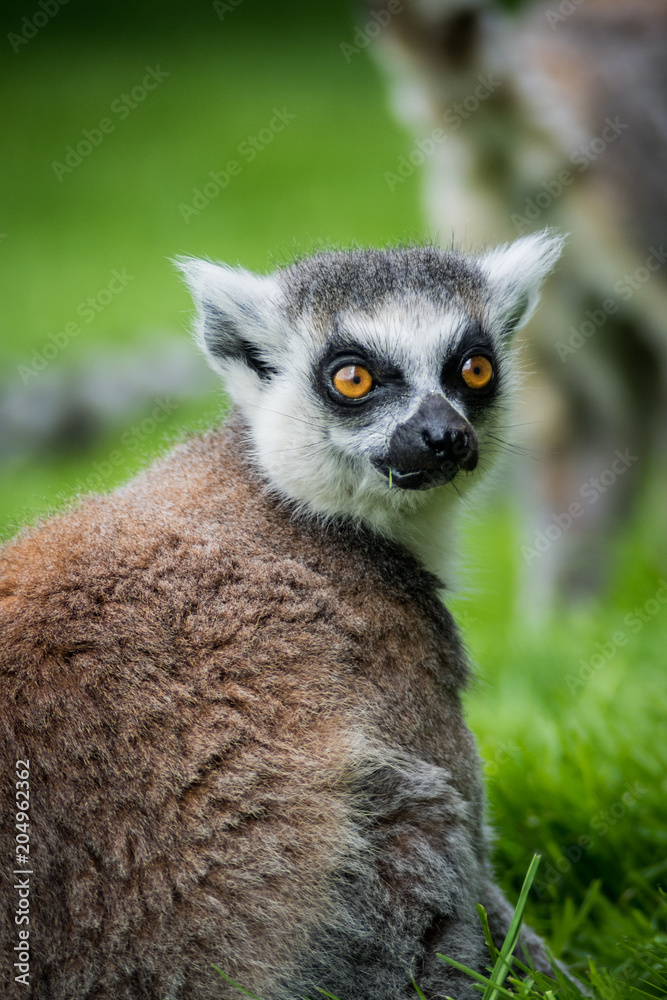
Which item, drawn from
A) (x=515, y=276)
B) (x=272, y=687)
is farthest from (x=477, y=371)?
(x=272, y=687)

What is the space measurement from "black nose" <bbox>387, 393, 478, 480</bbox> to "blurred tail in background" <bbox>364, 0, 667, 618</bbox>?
3.07 metres

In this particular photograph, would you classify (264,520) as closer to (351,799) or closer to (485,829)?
(351,799)

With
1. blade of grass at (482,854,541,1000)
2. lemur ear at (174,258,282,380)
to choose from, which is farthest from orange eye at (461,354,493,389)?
blade of grass at (482,854,541,1000)

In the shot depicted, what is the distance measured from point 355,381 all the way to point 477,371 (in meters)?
0.42

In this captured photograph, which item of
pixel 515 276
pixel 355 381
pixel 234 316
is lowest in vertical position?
pixel 234 316

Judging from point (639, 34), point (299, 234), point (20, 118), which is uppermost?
point (639, 34)

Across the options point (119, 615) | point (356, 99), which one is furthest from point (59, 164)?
point (119, 615)

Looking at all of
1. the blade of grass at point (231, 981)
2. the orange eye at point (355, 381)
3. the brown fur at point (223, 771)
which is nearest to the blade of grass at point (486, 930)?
the brown fur at point (223, 771)

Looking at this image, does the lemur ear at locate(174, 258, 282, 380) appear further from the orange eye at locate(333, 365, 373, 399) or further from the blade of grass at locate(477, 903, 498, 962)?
the blade of grass at locate(477, 903, 498, 962)

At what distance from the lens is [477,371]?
321 centimetres

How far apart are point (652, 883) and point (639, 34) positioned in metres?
5.42

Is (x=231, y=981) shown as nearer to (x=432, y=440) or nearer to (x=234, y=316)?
(x=432, y=440)

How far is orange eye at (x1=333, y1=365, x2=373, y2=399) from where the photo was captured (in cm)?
311

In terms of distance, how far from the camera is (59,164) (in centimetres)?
1465
